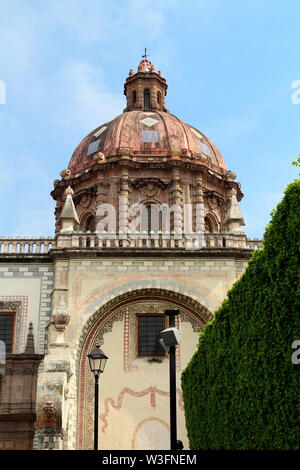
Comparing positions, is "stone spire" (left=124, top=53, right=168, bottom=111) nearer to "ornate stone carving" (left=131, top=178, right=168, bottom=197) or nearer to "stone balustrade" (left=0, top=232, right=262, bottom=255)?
"ornate stone carving" (left=131, top=178, right=168, bottom=197)

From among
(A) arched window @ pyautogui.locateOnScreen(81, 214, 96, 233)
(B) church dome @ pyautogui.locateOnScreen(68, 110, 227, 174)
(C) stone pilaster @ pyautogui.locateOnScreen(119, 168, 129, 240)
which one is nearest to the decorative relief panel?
(C) stone pilaster @ pyautogui.locateOnScreen(119, 168, 129, 240)

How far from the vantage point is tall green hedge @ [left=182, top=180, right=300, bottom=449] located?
10.9 meters

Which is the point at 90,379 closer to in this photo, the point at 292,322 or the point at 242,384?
the point at 242,384

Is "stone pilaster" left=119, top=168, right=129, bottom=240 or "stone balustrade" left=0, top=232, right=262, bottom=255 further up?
"stone pilaster" left=119, top=168, right=129, bottom=240

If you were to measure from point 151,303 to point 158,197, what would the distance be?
805cm

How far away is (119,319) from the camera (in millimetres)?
24672

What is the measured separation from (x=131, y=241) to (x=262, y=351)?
47.2 ft

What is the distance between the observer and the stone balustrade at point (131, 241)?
25.5 meters

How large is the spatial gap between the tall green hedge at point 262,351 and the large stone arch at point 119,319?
843 centimetres

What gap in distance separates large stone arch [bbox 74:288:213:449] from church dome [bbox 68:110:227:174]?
9478 mm

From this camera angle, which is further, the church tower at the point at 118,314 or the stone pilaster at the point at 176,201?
the stone pilaster at the point at 176,201

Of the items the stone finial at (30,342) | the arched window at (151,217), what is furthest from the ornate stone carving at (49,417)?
the arched window at (151,217)

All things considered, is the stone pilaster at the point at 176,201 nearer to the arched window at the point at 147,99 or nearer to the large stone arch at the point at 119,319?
the large stone arch at the point at 119,319
